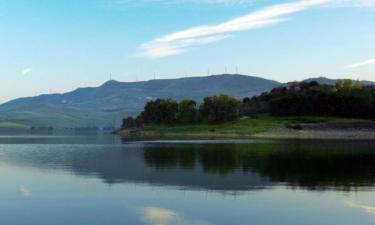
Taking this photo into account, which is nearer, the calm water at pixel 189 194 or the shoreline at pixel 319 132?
the calm water at pixel 189 194

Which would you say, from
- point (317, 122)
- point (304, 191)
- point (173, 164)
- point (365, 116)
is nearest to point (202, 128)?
point (317, 122)

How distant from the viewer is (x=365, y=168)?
168ft

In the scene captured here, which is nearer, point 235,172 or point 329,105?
point 235,172

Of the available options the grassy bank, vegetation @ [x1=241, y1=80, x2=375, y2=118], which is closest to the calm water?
the grassy bank

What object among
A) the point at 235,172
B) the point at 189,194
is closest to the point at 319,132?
the point at 235,172

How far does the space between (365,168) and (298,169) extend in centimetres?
692

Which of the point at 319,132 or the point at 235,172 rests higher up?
the point at 319,132

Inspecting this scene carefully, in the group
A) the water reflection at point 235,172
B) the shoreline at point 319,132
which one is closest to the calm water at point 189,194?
the water reflection at point 235,172

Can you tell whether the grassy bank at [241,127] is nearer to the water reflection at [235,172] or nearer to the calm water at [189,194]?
the water reflection at [235,172]

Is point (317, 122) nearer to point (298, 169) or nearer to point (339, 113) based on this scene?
point (339, 113)

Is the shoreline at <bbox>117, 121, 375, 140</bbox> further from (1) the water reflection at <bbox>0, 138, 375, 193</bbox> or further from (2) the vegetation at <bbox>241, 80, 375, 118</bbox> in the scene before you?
(1) the water reflection at <bbox>0, 138, 375, 193</bbox>

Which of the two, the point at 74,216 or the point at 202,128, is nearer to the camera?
the point at 74,216

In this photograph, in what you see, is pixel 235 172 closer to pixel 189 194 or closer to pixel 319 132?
pixel 189 194

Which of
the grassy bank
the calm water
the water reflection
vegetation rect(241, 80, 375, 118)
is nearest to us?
the calm water
